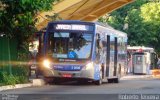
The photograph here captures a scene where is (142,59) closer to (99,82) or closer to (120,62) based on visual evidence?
(120,62)

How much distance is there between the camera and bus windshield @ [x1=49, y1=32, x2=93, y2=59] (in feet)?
86.9

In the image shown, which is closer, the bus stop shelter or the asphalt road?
the asphalt road

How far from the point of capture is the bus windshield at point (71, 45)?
2650 cm

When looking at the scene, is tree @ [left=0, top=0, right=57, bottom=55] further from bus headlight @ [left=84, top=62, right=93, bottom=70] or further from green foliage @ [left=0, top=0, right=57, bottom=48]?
bus headlight @ [left=84, top=62, right=93, bottom=70]

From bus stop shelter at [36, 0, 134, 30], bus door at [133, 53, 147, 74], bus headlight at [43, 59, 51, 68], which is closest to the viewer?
bus headlight at [43, 59, 51, 68]

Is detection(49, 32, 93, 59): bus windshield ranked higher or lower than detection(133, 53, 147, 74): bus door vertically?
higher

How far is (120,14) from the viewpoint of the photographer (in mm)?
69875

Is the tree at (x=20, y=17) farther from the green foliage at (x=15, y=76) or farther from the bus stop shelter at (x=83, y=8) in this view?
the bus stop shelter at (x=83, y=8)

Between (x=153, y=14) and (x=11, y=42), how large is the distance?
42172 mm

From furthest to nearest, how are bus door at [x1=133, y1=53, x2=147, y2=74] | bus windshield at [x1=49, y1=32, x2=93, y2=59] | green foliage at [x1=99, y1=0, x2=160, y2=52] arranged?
green foliage at [x1=99, y1=0, x2=160, y2=52] < bus door at [x1=133, y1=53, x2=147, y2=74] < bus windshield at [x1=49, y1=32, x2=93, y2=59]

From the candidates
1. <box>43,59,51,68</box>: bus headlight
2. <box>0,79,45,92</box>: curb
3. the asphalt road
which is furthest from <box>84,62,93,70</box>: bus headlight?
<box>0,79,45,92</box>: curb

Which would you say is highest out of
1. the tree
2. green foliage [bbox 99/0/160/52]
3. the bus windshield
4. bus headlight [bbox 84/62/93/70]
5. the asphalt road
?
green foliage [bbox 99/0/160/52]

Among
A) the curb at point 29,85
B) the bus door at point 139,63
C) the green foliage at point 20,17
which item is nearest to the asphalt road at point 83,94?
the curb at point 29,85

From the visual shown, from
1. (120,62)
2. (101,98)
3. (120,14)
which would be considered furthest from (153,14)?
(101,98)
